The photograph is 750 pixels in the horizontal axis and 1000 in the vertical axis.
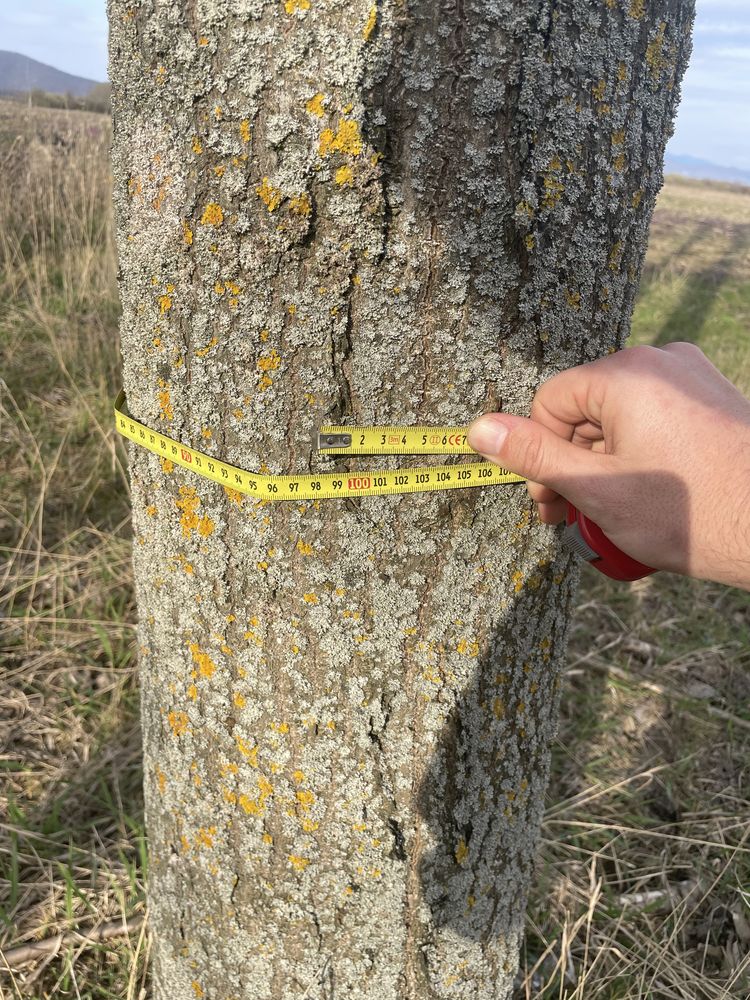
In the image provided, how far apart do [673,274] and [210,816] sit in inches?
440

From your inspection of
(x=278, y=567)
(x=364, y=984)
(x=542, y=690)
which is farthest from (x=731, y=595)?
(x=278, y=567)

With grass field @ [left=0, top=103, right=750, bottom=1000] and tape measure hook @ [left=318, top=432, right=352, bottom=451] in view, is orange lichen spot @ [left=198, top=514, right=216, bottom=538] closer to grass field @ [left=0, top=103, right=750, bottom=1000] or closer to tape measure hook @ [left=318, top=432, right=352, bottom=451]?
tape measure hook @ [left=318, top=432, right=352, bottom=451]

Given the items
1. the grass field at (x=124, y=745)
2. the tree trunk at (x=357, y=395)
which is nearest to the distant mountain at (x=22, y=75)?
the grass field at (x=124, y=745)

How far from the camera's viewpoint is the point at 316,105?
34.1 inches

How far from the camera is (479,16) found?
0.85m

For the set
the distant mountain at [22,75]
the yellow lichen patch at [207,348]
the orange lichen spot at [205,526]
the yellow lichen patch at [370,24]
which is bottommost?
the orange lichen spot at [205,526]

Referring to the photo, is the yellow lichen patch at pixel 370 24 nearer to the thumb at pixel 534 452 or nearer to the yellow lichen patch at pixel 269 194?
the yellow lichen patch at pixel 269 194

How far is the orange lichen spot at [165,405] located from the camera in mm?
1107

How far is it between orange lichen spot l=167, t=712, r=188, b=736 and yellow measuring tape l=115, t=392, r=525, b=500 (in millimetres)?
480

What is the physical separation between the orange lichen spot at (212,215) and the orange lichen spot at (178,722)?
0.85 m

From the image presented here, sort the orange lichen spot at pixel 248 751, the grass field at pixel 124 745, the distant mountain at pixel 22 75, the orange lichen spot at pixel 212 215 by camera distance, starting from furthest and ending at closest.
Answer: the distant mountain at pixel 22 75
the grass field at pixel 124 745
the orange lichen spot at pixel 248 751
the orange lichen spot at pixel 212 215

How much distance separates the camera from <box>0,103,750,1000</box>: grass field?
1900mm

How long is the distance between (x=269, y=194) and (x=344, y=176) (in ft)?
0.34

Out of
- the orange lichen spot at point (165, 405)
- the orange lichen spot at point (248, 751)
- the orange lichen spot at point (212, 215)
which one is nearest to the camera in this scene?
the orange lichen spot at point (212, 215)
